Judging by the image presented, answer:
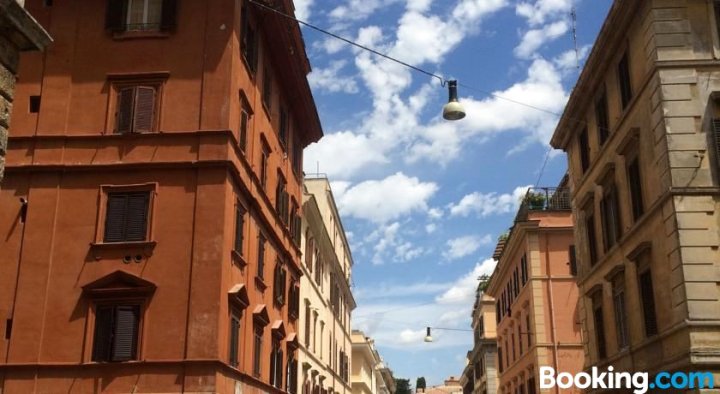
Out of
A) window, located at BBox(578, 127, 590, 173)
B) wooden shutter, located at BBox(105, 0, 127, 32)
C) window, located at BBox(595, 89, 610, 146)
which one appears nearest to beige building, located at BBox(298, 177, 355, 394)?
window, located at BBox(578, 127, 590, 173)

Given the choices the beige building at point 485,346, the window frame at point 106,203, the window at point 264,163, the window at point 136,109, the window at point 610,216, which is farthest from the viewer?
the beige building at point 485,346

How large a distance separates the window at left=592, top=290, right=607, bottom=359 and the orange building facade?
11.0 m

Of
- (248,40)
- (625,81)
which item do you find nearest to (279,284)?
(248,40)

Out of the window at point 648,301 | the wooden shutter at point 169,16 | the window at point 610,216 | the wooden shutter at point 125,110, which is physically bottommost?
the window at point 648,301

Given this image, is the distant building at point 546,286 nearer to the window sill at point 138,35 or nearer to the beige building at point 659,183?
the beige building at point 659,183

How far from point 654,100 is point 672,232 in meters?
3.46

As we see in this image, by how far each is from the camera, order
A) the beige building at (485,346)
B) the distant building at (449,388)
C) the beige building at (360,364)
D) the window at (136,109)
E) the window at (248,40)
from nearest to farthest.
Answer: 1. the window at (136,109)
2. the window at (248,40)
3. the beige building at (485,346)
4. the beige building at (360,364)
5. the distant building at (449,388)

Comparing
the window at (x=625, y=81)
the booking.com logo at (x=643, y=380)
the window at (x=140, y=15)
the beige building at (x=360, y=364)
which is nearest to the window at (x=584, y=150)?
the window at (x=625, y=81)

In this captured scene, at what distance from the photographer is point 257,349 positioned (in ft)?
78.4

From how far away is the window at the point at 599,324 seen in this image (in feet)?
82.2

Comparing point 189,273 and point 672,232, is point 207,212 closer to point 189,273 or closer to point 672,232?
point 189,273

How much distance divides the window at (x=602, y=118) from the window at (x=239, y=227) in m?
11.4

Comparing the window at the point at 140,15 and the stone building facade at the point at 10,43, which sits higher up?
the window at the point at 140,15

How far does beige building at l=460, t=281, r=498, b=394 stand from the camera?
58281 millimetres
